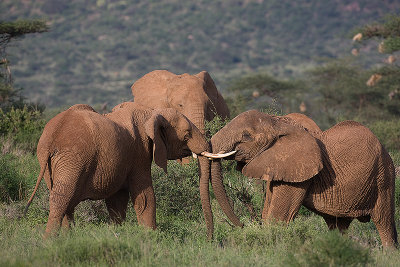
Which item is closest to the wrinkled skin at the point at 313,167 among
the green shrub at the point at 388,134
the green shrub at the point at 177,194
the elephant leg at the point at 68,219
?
the elephant leg at the point at 68,219

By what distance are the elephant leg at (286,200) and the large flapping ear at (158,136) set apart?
1.07m

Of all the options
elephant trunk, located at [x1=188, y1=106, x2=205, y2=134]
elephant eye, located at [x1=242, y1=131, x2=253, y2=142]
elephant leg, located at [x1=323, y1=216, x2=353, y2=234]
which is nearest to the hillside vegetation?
elephant trunk, located at [x1=188, y1=106, x2=205, y2=134]

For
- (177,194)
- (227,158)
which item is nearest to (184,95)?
(177,194)

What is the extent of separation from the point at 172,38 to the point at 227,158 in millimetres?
76756

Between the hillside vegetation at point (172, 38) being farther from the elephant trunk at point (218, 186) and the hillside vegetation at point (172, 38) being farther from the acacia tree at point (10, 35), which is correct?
the elephant trunk at point (218, 186)

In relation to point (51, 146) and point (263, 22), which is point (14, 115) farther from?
point (263, 22)

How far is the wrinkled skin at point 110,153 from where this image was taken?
6.20 m

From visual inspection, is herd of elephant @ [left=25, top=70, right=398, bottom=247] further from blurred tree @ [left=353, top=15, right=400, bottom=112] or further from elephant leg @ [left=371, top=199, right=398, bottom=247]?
blurred tree @ [left=353, top=15, right=400, bottom=112]

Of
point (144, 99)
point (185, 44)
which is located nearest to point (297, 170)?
point (144, 99)

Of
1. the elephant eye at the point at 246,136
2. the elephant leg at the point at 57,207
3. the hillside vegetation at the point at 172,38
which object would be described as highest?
the elephant eye at the point at 246,136

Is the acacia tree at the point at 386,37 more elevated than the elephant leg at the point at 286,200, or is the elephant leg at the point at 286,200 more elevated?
the elephant leg at the point at 286,200

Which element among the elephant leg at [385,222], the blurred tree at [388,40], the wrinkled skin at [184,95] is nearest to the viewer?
the elephant leg at [385,222]

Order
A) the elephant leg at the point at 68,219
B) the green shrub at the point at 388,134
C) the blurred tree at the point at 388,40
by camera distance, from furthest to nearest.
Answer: the blurred tree at the point at 388,40
the green shrub at the point at 388,134
the elephant leg at the point at 68,219

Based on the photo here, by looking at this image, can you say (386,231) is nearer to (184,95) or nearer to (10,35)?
(184,95)
